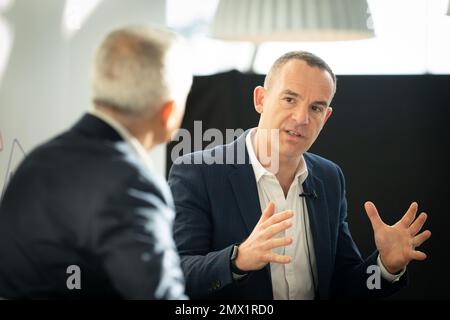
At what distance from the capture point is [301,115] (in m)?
2.49

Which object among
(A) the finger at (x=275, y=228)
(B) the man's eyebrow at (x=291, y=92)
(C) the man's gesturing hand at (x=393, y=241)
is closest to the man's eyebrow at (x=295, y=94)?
(B) the man's eyebrow at (x=291, y=92)

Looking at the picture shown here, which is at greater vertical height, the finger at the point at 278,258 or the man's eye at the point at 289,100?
the man's eye at the point at 289,100

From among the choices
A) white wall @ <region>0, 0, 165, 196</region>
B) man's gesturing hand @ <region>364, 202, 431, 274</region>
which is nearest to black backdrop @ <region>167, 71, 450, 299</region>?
white wall @ <region>0, 0, 165, 196</region>

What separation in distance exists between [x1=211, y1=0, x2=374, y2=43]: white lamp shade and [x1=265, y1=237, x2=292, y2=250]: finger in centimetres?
91

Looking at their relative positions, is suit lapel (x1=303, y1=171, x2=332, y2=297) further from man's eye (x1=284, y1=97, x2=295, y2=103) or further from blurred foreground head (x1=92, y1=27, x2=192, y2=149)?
blurred foreground head (x1=92, y1=27, x2=192, y2=149)

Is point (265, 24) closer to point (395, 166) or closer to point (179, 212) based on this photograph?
point (179, 212)

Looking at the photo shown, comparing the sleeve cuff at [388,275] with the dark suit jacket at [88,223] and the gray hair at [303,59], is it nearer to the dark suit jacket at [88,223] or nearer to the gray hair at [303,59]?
the gray hair at [303,59]

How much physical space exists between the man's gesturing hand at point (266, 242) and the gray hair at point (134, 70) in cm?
57

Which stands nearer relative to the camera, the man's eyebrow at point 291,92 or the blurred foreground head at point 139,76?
the blurred foreground head at point 139,76

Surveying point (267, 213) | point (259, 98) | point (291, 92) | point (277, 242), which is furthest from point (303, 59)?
point (277, 242)

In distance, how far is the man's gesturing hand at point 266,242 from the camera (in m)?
1.95

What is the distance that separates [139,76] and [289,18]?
3.83 ft

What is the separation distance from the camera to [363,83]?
3490mm
